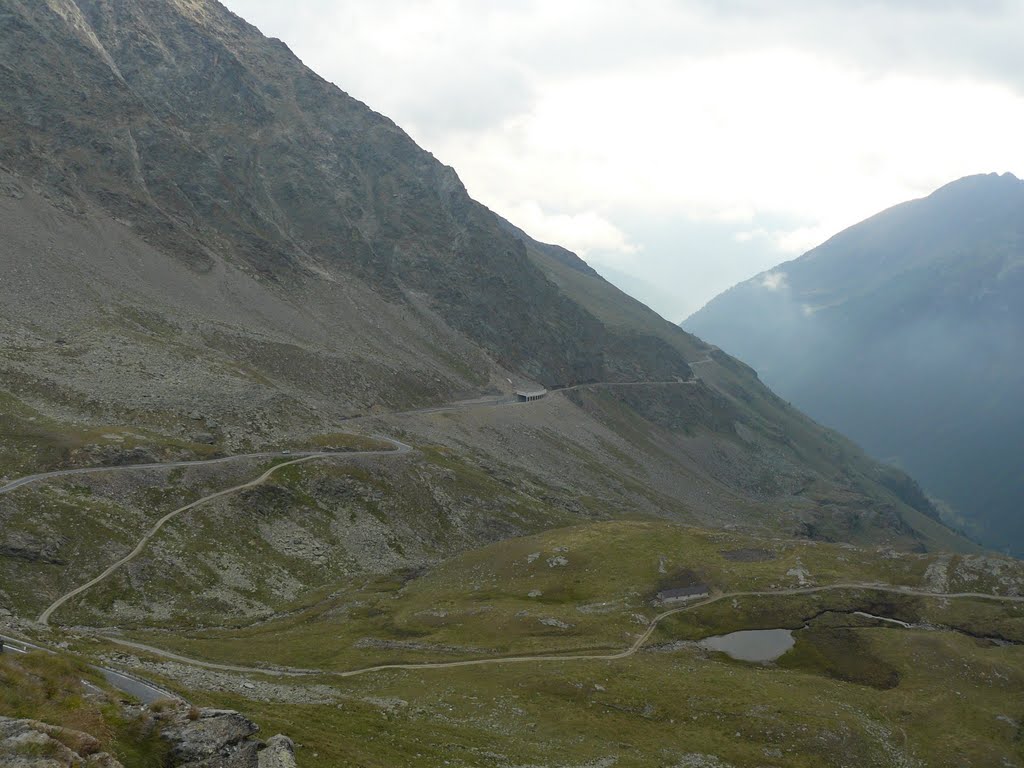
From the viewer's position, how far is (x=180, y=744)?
30.6m

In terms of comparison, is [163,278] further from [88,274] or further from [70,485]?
[70,485]

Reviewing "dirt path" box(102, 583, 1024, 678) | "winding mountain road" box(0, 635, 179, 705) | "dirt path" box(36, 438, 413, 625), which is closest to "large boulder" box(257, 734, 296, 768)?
"winding mountain road" box(0, 635, 179, 705)

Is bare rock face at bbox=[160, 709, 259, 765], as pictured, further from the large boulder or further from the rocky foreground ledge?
the large boulder

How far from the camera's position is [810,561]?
325ft

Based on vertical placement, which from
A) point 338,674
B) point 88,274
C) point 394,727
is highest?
point 88,274

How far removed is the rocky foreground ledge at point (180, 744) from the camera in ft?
81.6

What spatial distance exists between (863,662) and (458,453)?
96.2 metres

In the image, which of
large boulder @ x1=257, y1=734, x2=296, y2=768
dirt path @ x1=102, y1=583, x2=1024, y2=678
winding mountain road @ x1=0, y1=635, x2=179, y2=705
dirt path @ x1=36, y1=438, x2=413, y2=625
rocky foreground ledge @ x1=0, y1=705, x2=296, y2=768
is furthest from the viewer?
dirt path @ x1=36, y1=438, x2=413, y2=625

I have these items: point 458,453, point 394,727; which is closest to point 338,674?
point 394,727

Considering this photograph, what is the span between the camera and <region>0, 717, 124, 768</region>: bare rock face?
24438mm

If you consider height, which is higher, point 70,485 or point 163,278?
point 163,278

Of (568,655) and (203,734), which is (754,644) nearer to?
(568,655)

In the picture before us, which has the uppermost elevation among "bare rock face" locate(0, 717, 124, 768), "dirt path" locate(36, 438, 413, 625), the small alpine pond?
"bare rock face" locate(0, 717, 124, 768)

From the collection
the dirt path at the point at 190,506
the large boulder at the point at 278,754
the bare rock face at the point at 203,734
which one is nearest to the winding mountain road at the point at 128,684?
the bare rock face at the point at 203,734
